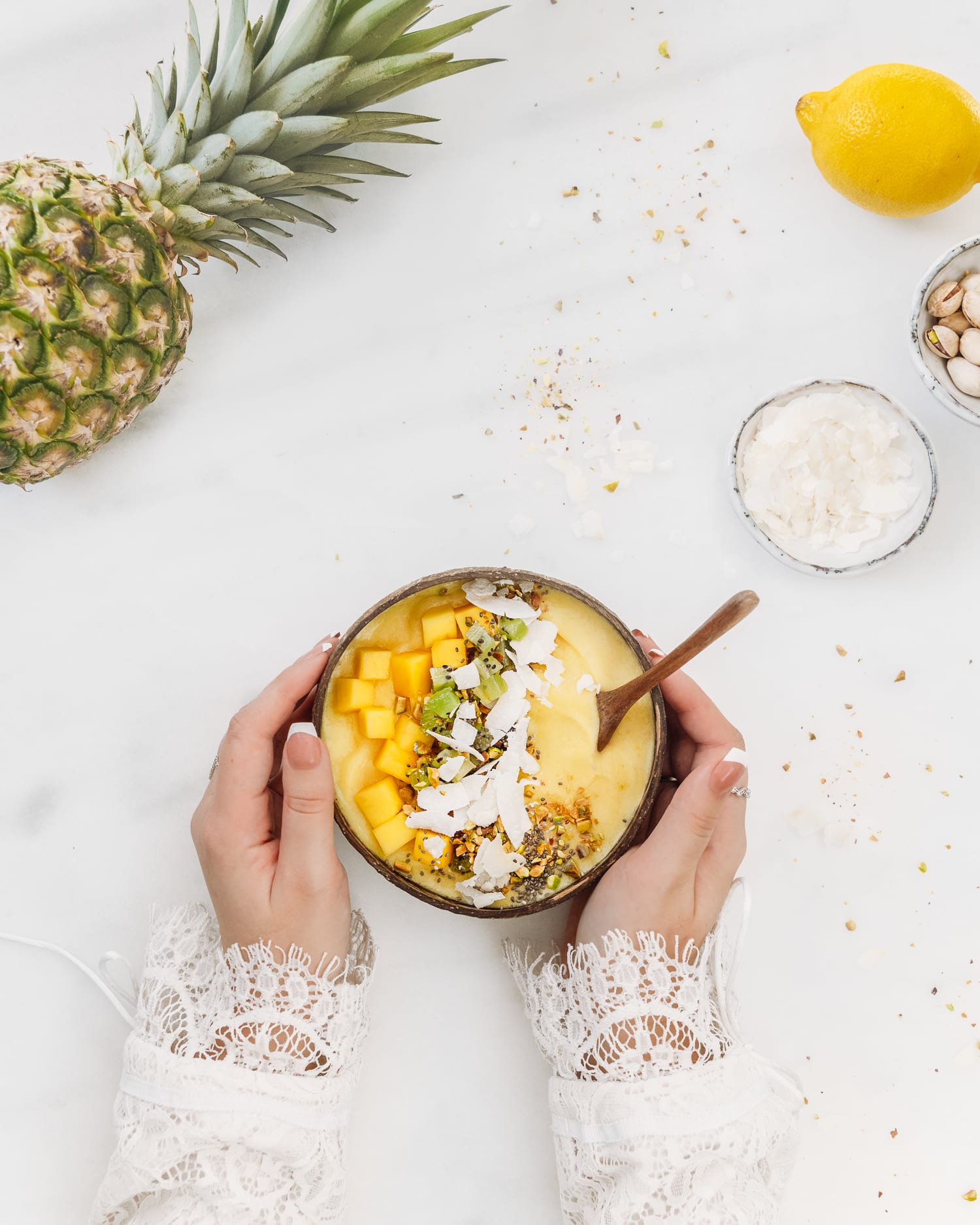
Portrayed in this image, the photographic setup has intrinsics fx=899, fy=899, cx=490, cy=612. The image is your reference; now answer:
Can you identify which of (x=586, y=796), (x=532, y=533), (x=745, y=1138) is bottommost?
(x=745, y=1138)

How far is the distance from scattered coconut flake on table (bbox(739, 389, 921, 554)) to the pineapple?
666 millimetres

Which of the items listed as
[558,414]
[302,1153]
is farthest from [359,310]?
[302,1153]

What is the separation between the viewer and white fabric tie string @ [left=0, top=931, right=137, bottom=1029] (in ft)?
4.26

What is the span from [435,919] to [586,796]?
340mm

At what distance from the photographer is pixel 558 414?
54.2 inches

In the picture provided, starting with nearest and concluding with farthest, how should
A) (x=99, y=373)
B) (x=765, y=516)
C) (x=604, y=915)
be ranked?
1. (x=99, y=373)
2. (x=604, y=915)
3. (x=765, y=516)

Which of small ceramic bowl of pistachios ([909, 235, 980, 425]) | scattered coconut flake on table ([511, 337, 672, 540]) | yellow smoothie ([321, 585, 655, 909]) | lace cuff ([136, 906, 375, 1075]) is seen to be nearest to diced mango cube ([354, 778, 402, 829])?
yellow smoothie ([321, 585, 655, 909])

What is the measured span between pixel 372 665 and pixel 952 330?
946 millimetres

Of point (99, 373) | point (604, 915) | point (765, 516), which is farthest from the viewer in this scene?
point (765, 516)

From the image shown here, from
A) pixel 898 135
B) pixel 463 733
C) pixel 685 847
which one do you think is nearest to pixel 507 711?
pixel 463 733

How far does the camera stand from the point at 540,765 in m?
1.17

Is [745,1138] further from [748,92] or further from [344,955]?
[748,92]

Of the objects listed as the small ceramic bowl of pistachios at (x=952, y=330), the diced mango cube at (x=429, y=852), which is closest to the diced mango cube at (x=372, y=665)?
the diced mango cube at (x=429, y=852)

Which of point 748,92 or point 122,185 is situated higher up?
point 748,92
